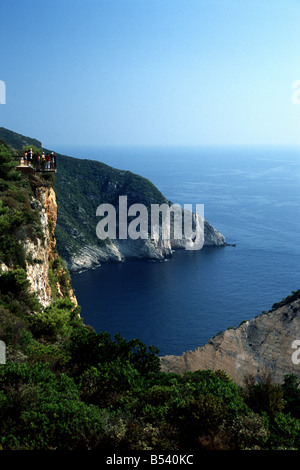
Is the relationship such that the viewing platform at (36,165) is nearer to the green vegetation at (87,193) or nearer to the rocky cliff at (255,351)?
the rocky cliff at (255,351)

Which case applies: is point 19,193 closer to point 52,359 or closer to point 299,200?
→ point 52,359

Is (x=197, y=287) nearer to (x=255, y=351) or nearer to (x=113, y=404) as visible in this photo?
(x=255, y=351)

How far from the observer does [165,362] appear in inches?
1494

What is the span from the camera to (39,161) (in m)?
30.3

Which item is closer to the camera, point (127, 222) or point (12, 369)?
point (12, 369)

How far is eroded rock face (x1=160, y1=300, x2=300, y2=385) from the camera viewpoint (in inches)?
1471

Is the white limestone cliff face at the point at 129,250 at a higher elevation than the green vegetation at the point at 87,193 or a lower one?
lower

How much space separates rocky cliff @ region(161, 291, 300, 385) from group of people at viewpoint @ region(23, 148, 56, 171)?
20.2 meters

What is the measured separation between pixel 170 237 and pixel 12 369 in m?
99.2

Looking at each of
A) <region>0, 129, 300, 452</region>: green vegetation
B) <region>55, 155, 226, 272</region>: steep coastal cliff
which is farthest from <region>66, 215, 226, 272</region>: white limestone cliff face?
<region>0, 129, 300, 452</region>: green vegetation

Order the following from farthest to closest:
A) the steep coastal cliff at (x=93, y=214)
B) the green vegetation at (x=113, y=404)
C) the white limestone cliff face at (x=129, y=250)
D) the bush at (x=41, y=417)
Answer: the steep coastal cliff at (x=93, y=214) < the white limestone cliff face at (x=129, y=250) < the green vegetation at (x=113, y=404) < the bush at (x=41, y=417)

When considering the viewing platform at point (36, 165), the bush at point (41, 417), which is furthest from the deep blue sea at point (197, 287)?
the bush at point (41, 417)

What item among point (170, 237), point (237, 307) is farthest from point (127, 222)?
point (237, 307)

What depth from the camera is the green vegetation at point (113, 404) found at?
377 inches
